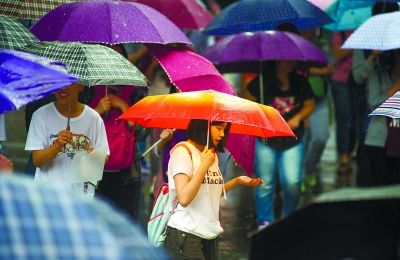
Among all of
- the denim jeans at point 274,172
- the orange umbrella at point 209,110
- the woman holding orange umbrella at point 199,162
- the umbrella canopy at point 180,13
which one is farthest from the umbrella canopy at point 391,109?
the umbrella canopy at point 180,13

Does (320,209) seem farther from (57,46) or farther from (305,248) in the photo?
(57,46)

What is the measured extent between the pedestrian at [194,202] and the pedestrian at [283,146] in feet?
10.5

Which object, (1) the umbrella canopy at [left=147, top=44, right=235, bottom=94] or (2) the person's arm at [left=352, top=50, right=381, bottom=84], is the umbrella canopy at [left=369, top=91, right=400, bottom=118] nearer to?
(1) the umbrella canopy at [left=147, top=44, right=235, bottom=94]

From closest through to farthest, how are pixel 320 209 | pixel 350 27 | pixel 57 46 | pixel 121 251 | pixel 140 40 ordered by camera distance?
pixel 121 251 < pixel 320 209 < pixel 57 46 < pixel 140 40 < pixel 350 27

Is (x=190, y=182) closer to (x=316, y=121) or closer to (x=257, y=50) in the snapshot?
(x=257, y=50)

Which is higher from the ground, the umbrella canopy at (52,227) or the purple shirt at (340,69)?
the umbrella canopy at (52,227)

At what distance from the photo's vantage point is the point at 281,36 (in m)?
10.6

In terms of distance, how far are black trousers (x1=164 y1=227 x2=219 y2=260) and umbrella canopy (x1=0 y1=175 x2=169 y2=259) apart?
3.43 m

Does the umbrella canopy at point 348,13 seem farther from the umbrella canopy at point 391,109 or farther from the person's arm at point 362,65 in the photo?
the umbrella canopy at point 391,109

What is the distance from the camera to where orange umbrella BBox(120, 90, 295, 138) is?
7.05 meters

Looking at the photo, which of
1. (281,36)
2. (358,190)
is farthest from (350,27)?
(358,190)

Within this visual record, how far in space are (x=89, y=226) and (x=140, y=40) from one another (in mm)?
4994

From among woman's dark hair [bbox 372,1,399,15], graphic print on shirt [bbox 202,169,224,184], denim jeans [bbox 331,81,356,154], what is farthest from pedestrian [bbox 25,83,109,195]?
denim jeans [bbox 331,81,356,154]

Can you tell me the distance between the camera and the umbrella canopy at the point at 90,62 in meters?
7.43
